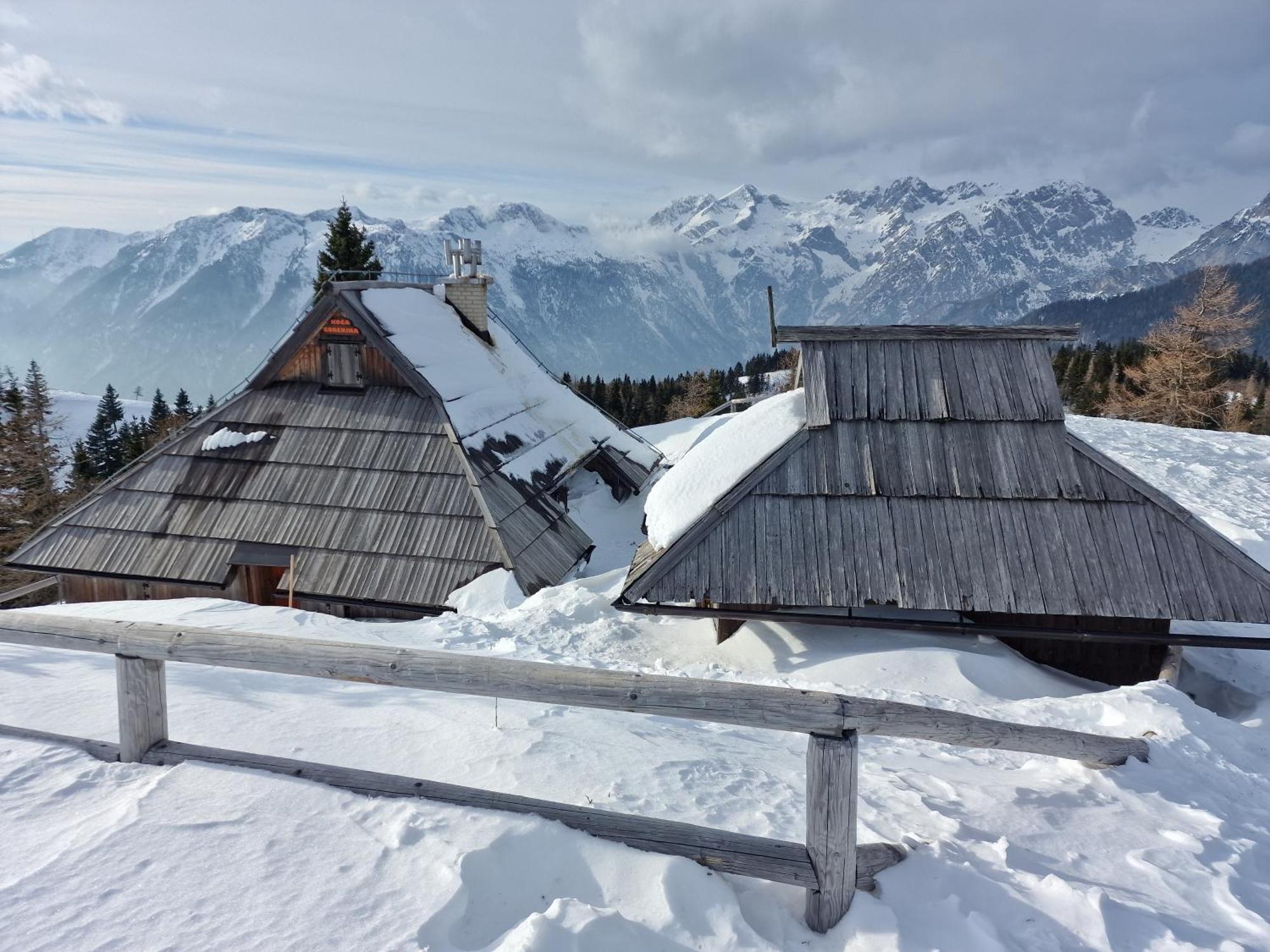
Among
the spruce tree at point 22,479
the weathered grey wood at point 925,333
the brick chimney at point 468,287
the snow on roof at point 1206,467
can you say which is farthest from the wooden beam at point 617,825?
the spruce tree at point 22,479

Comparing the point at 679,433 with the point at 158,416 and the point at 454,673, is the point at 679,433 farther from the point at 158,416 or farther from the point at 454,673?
the point at 158,416

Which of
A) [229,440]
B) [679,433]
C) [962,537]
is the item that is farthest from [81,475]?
[962,537]

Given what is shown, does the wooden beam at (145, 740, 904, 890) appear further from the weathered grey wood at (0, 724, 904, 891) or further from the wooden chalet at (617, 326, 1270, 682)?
the wooden chalet at (617, 326, 1270, 682)

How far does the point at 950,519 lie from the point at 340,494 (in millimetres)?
13241

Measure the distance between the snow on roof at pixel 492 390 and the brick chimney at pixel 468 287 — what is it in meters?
0.77

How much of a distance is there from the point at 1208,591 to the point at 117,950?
1251 centimetres

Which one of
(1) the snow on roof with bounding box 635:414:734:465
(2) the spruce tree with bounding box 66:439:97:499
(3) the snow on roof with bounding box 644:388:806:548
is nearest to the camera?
(3) the snow on roof with bounding box 644:388:806:548

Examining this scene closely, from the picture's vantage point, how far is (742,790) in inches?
203

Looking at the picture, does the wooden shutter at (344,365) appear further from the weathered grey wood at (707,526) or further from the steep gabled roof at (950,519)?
the weathered grey wood at (707,526)

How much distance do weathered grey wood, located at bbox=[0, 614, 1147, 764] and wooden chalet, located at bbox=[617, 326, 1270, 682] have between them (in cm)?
608

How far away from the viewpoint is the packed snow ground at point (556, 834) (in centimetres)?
337

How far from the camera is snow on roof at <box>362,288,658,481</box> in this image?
1880 cm

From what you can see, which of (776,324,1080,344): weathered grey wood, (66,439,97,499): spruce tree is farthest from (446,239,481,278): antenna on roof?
(66,439,97,499): spruce tree

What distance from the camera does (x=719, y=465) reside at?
12445 mm
